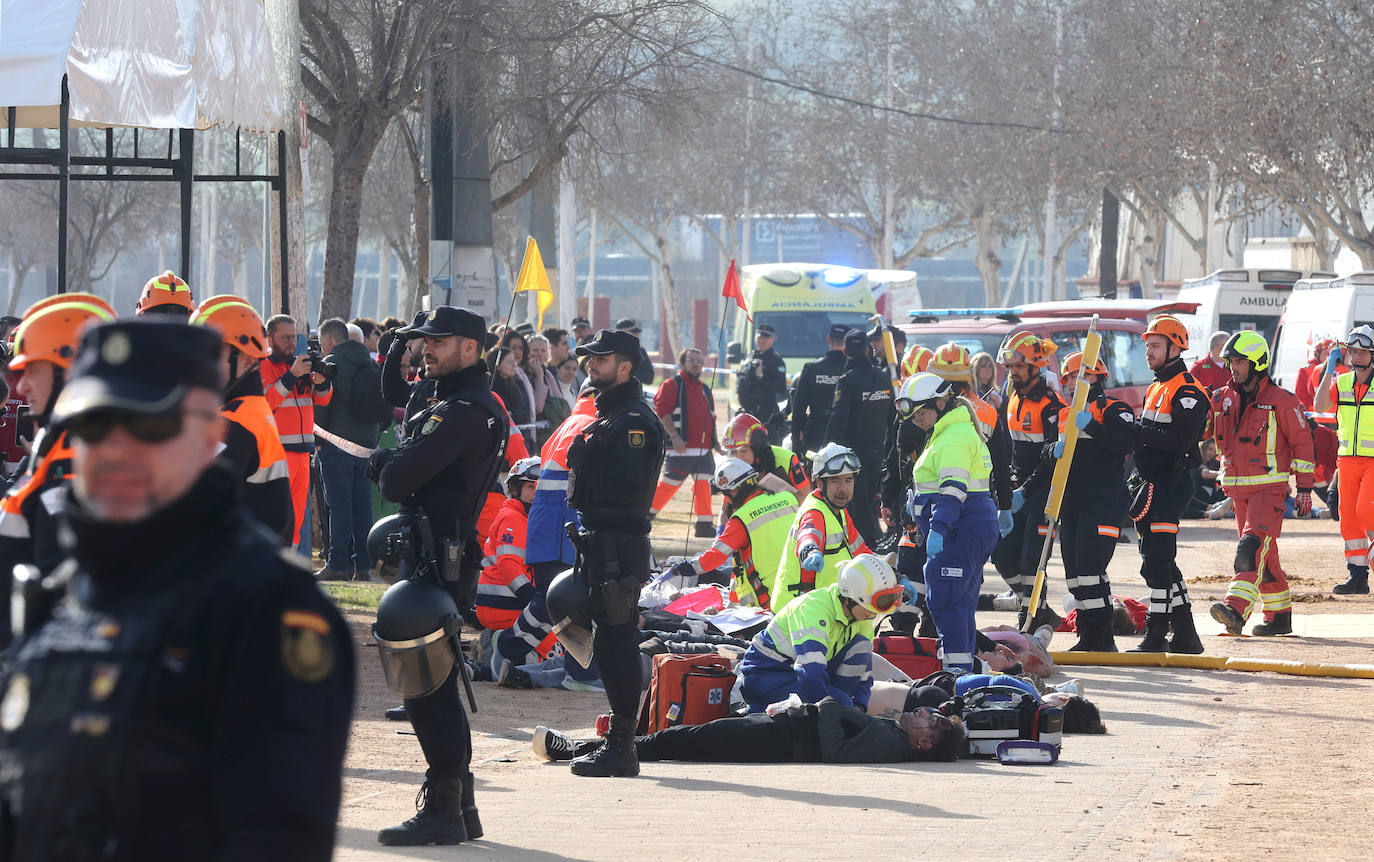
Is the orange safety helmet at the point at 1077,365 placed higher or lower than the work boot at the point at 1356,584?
higher

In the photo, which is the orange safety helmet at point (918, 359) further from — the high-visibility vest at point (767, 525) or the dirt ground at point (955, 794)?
the dirt ground at point (955, 794)

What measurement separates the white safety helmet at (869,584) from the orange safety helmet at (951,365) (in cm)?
282

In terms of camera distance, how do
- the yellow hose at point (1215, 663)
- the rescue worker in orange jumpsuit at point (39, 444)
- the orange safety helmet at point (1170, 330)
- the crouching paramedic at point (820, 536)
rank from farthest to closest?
the orange safety helmet at point (1170, 330)
the yellow hose at point (1215, 663)
the crouching paramedic at point (820, 536)
the rescue worker in orange jumpsuit at point (39, 444)

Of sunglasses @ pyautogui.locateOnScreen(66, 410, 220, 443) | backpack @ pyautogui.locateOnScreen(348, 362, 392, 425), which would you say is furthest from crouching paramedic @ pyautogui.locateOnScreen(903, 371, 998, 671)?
sunglasses @ pyautogui.locateOnScreen(66, 410, 220, 443)

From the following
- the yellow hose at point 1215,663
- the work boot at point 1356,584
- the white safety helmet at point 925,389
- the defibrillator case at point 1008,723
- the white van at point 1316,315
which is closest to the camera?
the defibrillator case at point 1008,723

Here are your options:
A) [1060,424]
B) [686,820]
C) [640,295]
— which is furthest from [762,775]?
[640,295]

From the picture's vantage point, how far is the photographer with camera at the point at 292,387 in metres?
12.1

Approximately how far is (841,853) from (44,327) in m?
3.30

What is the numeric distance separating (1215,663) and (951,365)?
2.61m

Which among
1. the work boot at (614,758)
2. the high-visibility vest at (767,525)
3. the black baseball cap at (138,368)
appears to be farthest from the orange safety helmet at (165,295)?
the high-visibility vest at (767,525)

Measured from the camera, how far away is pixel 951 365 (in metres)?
11.0

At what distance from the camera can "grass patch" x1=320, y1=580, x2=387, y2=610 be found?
12310 mm

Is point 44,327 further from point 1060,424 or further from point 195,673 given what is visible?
point 1060,424

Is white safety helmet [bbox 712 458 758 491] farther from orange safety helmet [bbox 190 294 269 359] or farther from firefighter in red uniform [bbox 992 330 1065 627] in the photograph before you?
orange safety helmet [bbox 190 294 269 359]
